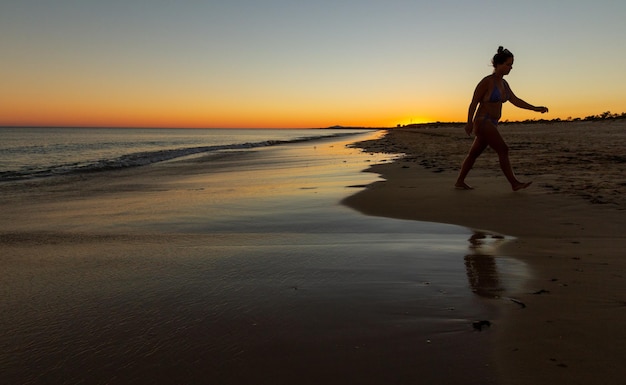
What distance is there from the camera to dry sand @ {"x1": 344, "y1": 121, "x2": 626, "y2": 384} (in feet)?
5.81

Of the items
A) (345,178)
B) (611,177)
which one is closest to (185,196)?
(345,178)

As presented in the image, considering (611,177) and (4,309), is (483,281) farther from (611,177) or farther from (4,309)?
(611,177)

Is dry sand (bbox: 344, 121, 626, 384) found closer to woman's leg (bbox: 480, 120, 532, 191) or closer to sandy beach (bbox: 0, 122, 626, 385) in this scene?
sandy beach (bbox: 0, 122, 626, 385)

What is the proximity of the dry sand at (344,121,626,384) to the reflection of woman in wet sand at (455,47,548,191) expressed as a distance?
523 mm

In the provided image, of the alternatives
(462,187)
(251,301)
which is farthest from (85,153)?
(251,301)

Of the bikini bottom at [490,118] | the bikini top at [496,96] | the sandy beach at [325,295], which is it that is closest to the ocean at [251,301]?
the sandy beach at [325,295]

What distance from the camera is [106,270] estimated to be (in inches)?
131

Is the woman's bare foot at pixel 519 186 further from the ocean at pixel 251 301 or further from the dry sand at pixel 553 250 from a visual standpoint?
the ocean at pixel 251 301

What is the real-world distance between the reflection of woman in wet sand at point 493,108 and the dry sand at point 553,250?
52 centimetres

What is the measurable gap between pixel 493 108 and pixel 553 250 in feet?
12.8

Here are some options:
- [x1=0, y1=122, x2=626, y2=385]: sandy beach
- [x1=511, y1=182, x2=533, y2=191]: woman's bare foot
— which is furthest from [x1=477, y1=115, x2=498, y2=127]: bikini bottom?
[x1=0, y1=122, x2=626, y2=385]: sandy beach

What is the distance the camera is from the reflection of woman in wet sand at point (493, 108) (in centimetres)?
666

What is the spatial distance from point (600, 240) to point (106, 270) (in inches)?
163

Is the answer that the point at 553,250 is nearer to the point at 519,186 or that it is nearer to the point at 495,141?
the point at 519,186
